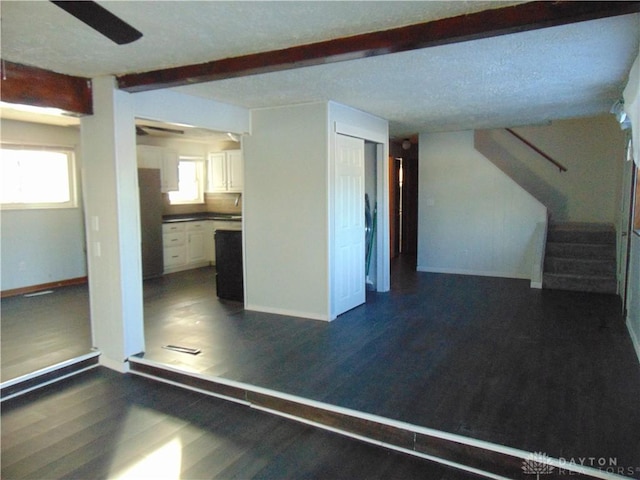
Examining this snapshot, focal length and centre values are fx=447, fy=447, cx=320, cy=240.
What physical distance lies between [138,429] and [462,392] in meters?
2.21

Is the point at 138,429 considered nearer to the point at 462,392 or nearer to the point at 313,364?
the point at 313,364

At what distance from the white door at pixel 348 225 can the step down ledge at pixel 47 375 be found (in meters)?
2.50

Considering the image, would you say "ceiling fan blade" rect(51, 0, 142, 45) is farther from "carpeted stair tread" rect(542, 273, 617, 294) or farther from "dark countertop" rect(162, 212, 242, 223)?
"carpeted stair tread" rect(542, 273, 617, 294)

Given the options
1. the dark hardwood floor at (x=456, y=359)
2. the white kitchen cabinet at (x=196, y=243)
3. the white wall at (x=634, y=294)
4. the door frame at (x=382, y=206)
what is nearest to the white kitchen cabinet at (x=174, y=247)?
the white kitchen cabinet at (x=196, y=243)

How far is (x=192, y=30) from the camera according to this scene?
100 inches

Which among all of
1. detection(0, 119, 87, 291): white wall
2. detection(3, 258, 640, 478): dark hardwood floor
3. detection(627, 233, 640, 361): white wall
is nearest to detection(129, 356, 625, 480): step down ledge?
detection(3, 258, 640, 478): dark hardwood floor

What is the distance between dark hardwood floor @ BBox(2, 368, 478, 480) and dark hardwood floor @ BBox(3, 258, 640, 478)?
0.31 m

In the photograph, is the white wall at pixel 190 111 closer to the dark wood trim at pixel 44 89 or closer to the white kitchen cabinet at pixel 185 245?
the dark wood trim at pixel 44 89

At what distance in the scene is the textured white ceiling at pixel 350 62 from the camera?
2.30m

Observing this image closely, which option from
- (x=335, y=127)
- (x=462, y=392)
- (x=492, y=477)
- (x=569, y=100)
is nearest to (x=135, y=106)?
(x=335, y=127)

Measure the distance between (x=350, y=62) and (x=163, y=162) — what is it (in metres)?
5.70

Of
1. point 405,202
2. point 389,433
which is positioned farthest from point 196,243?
point 389,433

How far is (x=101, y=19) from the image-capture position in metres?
2.24

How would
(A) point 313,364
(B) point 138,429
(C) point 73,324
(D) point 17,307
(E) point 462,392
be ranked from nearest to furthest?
(B) point 138,429, (E) point 462,392, (A) point 313,364, (C) point 73,324, (D) point 17,307
